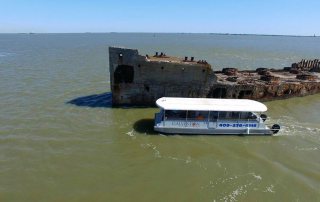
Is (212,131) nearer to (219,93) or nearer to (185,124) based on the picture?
(185,124)

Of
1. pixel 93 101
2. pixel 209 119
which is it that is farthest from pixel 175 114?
pixel 93 101

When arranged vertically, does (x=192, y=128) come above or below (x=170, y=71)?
below

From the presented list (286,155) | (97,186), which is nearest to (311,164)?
(286,155)

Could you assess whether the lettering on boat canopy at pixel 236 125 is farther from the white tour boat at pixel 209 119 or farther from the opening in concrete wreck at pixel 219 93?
the opening in concrete wreck at pixel 219 93

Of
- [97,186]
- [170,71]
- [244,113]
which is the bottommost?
[97,186]

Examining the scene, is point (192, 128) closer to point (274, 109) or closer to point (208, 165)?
point (208, 165)

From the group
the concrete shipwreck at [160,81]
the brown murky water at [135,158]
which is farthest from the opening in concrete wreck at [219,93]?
the brown murky water at [135,158]

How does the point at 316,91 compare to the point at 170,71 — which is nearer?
the point at 170,71

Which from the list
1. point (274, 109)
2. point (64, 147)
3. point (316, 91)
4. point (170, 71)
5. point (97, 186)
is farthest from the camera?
point (316, 91)
